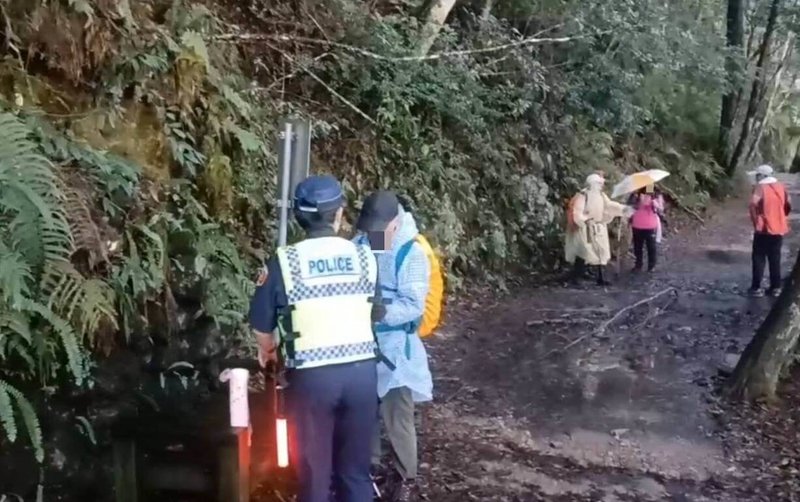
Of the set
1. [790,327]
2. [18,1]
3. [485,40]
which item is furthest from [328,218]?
[485,40]

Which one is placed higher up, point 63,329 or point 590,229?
point 590,229

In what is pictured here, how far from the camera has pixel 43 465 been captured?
219 inches

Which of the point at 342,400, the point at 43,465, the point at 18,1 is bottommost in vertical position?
the point at 43,465

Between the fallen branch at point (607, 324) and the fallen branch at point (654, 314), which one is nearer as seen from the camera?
the fallen branch at point (607, 324)

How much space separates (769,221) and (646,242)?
10.1 feet

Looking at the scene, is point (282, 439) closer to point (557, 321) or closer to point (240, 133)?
point (240, 133)

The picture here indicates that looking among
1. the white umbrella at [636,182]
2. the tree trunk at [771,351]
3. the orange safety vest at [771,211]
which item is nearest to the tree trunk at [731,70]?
the white umbrella at [636,182]

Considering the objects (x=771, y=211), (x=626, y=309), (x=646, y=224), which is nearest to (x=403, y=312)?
(x=626, y=309)

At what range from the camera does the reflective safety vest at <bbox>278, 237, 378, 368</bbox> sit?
426 centimetres

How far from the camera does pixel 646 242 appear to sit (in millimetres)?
15789

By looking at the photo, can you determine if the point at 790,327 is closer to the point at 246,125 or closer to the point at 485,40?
the point at 246,125

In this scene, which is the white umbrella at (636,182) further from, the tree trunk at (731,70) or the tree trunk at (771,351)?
the tree trunk at (771,351)

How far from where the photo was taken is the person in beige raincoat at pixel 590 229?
14414mm

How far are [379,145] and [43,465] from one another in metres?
7.32
